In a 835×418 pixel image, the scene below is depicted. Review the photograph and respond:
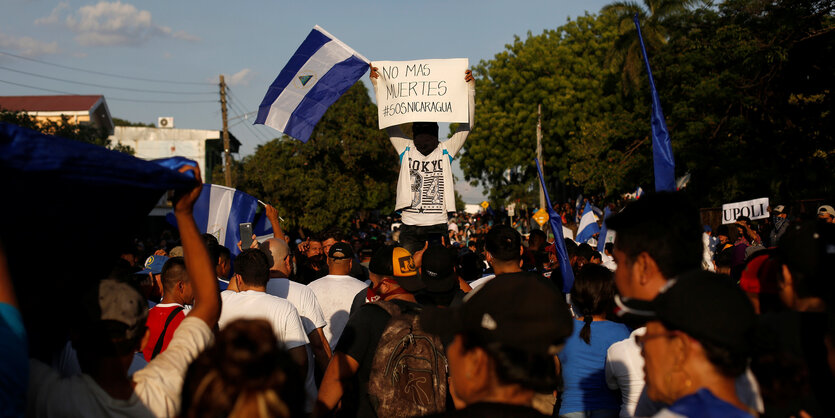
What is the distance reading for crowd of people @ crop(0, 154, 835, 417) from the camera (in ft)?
7.12

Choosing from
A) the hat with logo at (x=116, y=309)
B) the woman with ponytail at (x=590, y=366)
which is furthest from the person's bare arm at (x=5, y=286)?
the woman with ponytail at (x=590, y=366)

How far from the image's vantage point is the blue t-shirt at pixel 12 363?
216 centimetres

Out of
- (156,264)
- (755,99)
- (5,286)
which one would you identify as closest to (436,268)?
(5,286)

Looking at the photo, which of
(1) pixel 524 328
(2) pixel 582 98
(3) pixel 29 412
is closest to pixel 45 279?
(3) pixel 29 412

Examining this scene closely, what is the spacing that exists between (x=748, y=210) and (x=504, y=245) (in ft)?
34.2

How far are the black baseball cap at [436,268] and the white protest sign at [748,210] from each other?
10.8m

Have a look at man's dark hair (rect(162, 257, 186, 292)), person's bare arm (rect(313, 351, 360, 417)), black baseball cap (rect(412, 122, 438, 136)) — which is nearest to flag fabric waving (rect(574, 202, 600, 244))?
black baseball cap (rect(412, 122, 438, 136))

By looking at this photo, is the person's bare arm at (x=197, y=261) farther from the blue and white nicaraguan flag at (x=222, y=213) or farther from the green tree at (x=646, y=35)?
the green tree at (x=646, y=35)

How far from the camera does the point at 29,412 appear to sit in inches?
94.8

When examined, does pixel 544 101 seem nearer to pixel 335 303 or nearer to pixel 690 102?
pixel 690 102

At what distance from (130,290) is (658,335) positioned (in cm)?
188

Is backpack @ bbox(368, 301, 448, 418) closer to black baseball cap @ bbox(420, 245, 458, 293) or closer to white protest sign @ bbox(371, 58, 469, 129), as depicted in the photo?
black baseball cap @ bbox(420, 245, 458, 293)

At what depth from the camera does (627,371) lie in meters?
3.74

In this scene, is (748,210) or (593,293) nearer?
(593,293)
